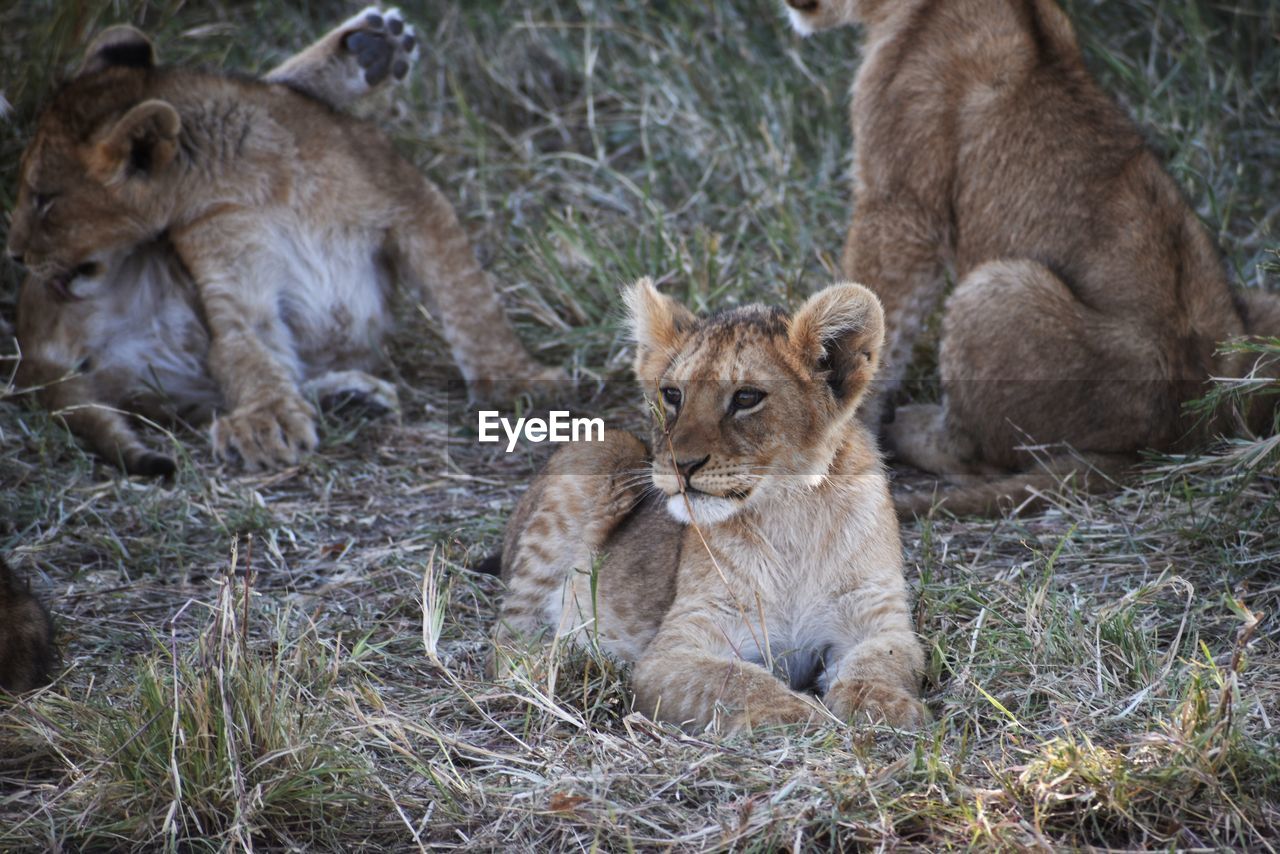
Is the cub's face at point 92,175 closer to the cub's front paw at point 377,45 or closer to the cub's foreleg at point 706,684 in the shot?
the cub's front paw at point 377,45

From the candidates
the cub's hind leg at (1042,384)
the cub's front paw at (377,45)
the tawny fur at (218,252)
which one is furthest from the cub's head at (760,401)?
the cub's front paw at (377,45)

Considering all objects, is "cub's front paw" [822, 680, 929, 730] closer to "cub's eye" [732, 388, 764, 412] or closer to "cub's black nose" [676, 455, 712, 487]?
"cub's black nose" [676, 455, 712, 487]

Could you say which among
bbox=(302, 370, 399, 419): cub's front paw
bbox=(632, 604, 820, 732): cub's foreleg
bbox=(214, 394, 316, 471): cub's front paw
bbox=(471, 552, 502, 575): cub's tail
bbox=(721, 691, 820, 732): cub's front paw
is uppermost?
bbox=(721, 691, 820, 732): cub's front paw

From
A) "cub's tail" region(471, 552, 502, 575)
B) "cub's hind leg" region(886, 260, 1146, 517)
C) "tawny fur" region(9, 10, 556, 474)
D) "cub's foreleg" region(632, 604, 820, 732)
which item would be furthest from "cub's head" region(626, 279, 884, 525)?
"tawny fur" region(9, 10, 556, 474)

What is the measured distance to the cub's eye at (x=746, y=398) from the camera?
3.65 metres

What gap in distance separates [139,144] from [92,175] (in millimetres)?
206

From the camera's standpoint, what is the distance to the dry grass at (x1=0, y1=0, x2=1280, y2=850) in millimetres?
2941

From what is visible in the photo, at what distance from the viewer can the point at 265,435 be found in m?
5.57

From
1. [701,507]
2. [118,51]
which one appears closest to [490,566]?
[701,507]

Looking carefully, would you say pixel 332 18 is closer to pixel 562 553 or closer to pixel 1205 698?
pixel 562 553

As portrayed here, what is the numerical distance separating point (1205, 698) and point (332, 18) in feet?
22.1

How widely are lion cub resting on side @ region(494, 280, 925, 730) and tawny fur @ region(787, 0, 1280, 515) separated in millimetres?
1071

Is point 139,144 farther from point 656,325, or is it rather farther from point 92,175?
point 656,325

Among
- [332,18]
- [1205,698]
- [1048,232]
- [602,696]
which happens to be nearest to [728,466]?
[602,696]
